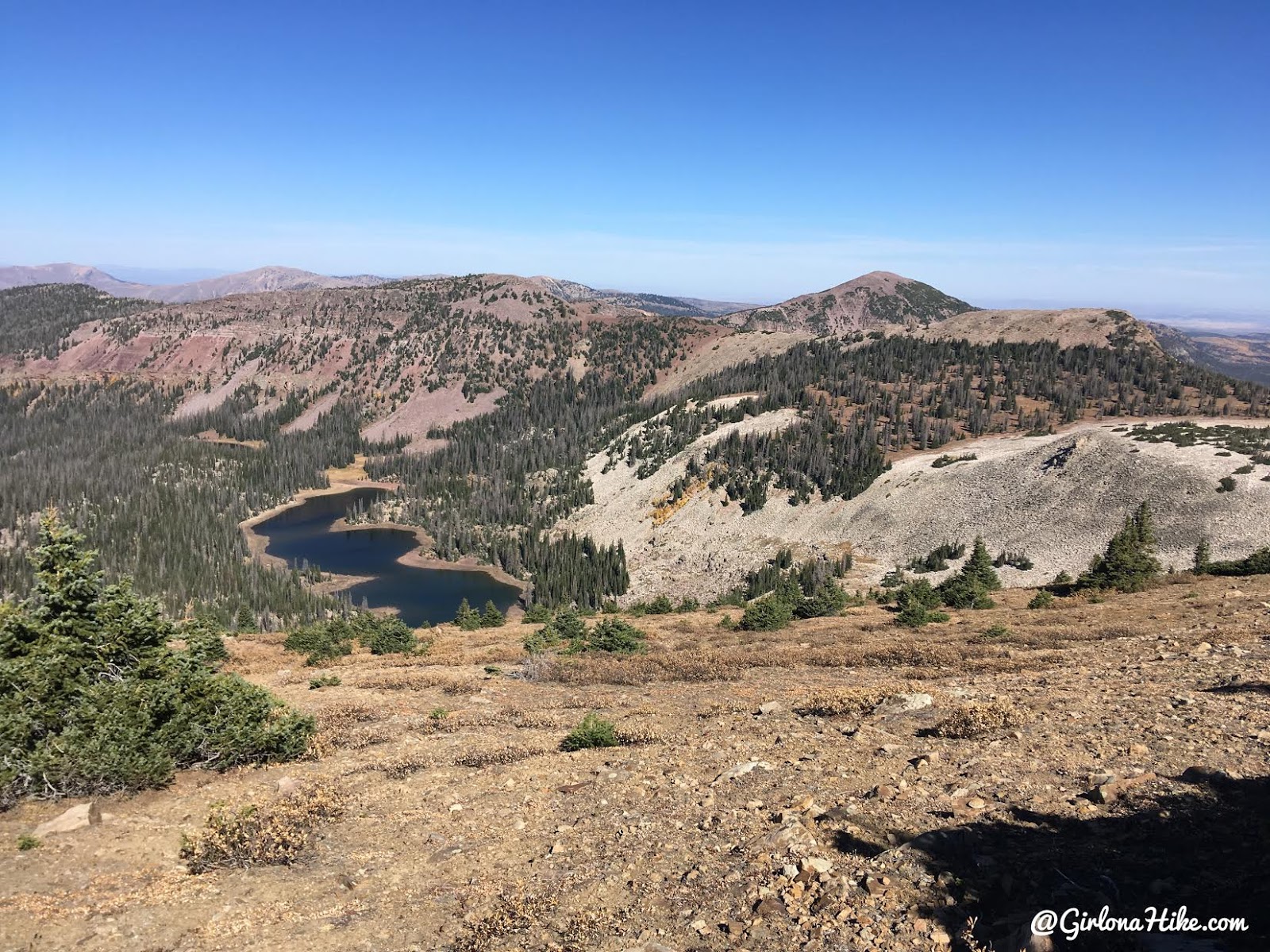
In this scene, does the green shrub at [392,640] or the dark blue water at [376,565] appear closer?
the green shrub at [392,640]

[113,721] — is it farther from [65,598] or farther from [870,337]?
[870,337]

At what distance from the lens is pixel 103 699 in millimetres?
15930

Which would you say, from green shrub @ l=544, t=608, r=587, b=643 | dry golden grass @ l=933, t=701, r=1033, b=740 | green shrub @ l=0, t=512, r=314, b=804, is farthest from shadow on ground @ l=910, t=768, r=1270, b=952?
green shrub @ l=544, t=608, r=587, b=643

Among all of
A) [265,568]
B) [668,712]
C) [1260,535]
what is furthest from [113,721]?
[265,568]

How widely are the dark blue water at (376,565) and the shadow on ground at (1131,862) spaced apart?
311 feet

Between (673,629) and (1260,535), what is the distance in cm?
5884

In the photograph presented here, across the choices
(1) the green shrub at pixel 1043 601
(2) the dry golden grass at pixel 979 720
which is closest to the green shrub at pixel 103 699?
(2) the dry golden grass at pixel 979 720

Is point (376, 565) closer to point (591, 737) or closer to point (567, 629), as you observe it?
point (567, 629)

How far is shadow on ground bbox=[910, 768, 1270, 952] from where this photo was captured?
8.82 metres

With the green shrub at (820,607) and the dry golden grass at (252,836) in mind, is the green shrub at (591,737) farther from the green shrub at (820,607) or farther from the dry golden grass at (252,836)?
the green shrub at (820,607)

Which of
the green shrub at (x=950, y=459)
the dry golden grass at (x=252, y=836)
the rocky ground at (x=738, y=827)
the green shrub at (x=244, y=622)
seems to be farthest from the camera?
the green shrub at (x=950, y=459)

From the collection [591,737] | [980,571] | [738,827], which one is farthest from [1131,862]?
[980,571]

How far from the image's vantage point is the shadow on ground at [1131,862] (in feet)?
28.9

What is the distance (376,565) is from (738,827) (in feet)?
453
